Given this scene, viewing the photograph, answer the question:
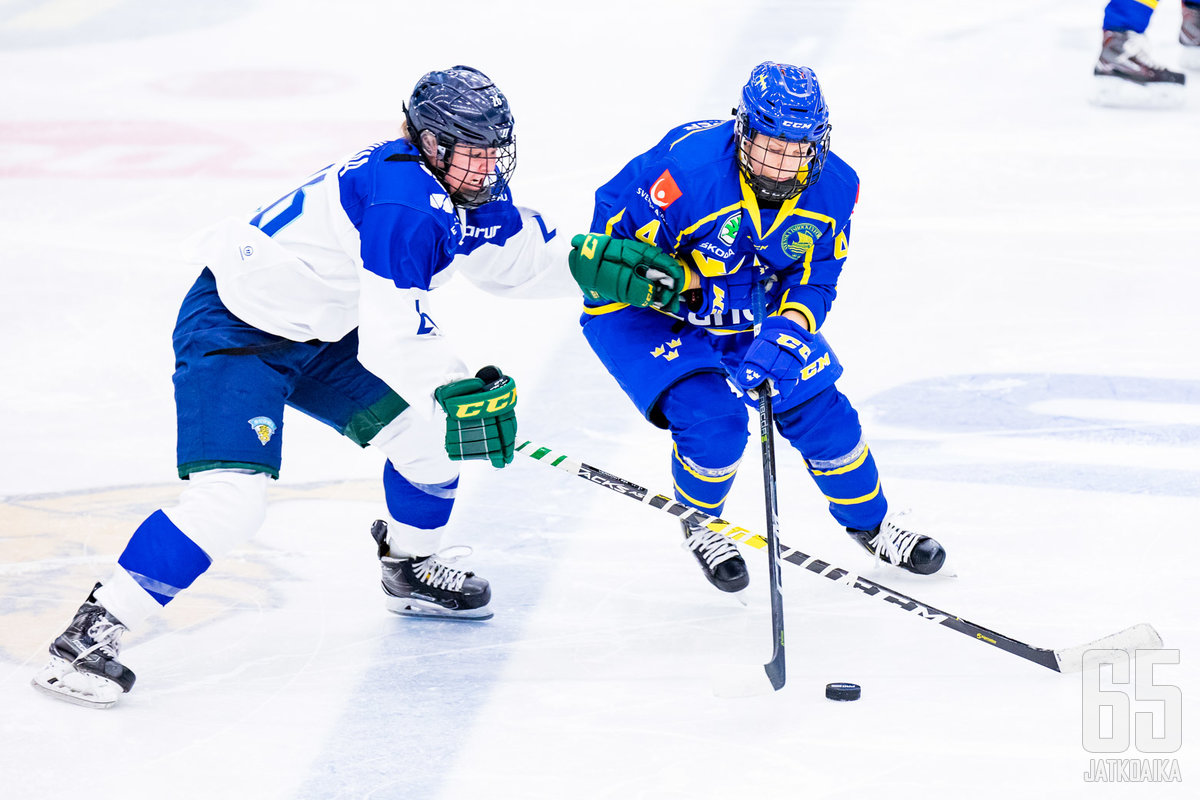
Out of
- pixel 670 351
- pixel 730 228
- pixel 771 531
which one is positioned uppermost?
pixel 730 228

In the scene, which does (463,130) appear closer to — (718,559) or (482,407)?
(482,407)

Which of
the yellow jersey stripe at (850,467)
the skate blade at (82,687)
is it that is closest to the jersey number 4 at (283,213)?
the skate blade at (82,687)

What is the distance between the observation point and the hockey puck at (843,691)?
8.79ft

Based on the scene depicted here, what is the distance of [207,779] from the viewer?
97.9 inches

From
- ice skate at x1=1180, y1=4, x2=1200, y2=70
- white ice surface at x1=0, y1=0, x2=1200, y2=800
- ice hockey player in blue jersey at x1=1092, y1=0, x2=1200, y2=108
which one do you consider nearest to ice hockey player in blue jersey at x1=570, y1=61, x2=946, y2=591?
white ice surface at x1=0, y1=0, x2=1200, y2=800

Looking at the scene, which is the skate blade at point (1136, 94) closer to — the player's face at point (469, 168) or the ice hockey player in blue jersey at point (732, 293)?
the ice hockey player in blue jersey at point (732, 293)

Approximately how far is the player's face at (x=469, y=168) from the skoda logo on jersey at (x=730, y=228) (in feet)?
1.73

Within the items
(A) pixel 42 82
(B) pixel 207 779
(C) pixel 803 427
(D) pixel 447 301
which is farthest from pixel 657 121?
(B) pixel 207 779

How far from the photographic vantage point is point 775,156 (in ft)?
9.41

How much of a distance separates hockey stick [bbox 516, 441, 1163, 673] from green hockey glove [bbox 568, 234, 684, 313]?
355mm

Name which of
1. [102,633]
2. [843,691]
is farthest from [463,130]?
[843,691]

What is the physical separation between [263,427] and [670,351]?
0.84 meters

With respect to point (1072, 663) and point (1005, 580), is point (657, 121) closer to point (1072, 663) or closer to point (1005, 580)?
point (1005, 580)

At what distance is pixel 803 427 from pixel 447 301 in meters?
1.86
